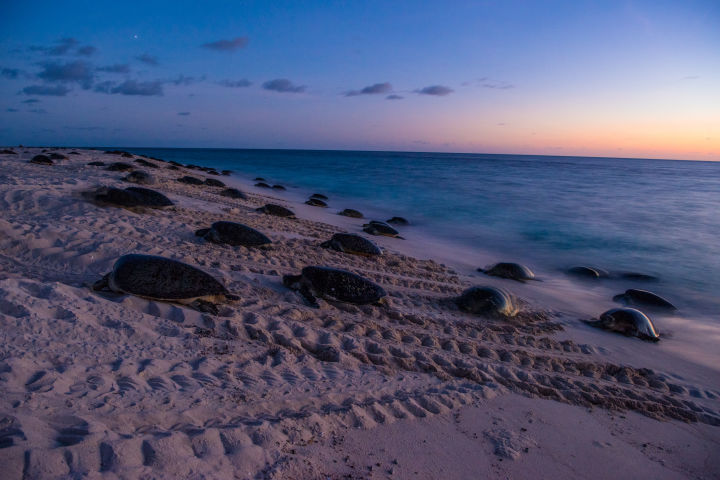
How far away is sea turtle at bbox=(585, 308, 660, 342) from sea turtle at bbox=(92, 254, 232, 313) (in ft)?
18.8

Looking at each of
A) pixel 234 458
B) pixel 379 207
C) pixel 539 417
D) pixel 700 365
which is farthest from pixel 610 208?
pixel 234 458

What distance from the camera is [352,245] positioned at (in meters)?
8.45

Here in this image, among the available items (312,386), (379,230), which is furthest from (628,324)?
(379,230)

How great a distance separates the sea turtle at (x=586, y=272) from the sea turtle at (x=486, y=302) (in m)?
4.87

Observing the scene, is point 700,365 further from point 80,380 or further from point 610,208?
point 610,208

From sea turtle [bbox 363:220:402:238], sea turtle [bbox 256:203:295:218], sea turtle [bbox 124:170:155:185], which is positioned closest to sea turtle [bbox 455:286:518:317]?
sea turtle [bbox 363:220:402:238]

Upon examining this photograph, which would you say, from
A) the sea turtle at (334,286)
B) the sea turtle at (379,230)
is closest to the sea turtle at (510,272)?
the sea turtle at (379,230)

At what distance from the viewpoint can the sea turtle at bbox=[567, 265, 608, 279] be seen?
9.83 meters

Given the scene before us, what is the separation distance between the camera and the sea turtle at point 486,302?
5.89m

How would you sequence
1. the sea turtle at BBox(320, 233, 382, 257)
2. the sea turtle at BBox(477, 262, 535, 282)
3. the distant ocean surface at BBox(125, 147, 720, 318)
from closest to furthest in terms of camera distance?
the sea turtle at BBox(320, 233, 382, 257), the sea turtle at BBox(477, 262, 535, 282), the distant ocean surface at BBox(125, 147, 720, 318)

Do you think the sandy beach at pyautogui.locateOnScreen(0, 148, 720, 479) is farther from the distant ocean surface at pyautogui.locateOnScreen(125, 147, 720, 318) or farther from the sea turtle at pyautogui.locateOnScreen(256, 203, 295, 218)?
the sea turtle at pyautogui.locateOnScreen(256, 203, 295, 218)

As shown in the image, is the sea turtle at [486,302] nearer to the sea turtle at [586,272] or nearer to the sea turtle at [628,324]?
the sea turtle at [628,324]

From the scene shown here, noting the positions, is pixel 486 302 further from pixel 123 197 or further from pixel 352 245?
pixel 123 197

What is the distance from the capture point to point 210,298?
4.68 m
